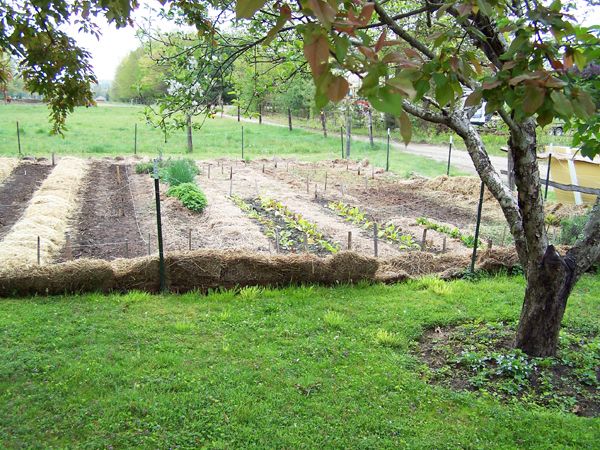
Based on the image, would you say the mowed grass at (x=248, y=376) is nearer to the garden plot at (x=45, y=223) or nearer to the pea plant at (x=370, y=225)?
the garden plot at (x=45, y=223)

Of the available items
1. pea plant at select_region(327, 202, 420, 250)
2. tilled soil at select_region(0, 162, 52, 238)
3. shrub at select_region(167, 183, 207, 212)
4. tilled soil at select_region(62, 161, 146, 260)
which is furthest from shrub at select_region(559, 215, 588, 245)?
tilled soil at select_region(0, 162, 52, 238)

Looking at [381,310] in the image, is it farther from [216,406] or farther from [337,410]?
[216,406]

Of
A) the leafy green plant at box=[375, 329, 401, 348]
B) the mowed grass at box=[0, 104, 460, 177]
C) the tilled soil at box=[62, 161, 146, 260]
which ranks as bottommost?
the tilled soil at box=[62, 161, 146, 260]

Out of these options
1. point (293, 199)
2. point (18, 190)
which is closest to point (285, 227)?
point (293, 199)

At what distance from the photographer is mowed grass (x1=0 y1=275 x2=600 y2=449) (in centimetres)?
335

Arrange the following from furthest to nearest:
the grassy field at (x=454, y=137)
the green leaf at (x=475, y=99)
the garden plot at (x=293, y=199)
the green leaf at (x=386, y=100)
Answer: the grassy field at (x=454, y=137) → the garden plot at (x=293, y=199) → the green leaf at (x=475, y=99) → the green leaf at (x=386, y=100)

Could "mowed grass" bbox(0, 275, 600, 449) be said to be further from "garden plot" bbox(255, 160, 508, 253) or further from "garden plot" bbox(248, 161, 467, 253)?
"garden plot" bbox(255, 160, 508, 253)

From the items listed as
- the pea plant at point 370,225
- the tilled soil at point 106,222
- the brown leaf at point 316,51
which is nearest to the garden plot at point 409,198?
the pea plant at point 370,225

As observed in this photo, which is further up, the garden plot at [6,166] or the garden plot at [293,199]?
the garden plot at [6,166]

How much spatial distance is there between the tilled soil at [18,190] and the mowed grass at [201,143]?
3389 millimetres

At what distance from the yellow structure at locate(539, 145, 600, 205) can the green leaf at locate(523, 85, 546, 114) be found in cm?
1144

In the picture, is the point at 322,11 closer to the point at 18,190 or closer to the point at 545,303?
the point at 545,303

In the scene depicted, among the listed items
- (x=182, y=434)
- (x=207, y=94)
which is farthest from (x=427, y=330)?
(x=207, y=94)

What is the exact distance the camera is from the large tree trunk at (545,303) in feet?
13.4
